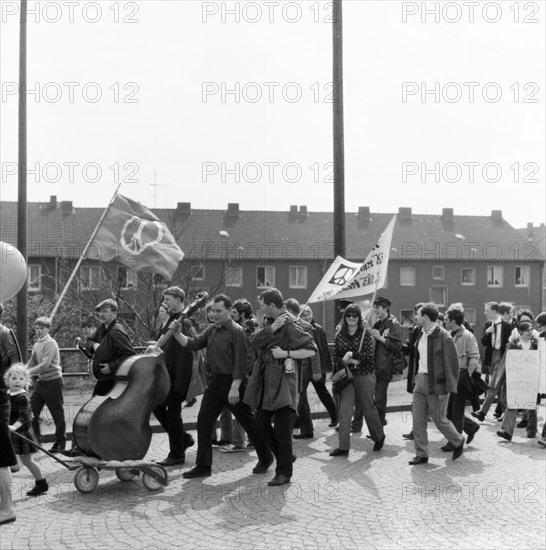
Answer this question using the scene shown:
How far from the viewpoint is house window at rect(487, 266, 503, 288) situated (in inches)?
2584

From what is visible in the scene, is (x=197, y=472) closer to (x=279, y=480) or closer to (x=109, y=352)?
(x=279, y=480)

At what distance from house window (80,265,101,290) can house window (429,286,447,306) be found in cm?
3994

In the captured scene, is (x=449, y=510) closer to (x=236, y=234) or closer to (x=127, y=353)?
(x=127, y=353)

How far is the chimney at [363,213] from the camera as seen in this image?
69.8 metres

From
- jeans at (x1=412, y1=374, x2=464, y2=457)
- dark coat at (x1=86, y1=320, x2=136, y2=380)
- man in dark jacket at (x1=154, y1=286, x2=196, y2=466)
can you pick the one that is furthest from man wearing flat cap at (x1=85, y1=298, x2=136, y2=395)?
jeans at (x1=412, y1=374, x2=464, y2=457)

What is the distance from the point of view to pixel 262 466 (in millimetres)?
8516

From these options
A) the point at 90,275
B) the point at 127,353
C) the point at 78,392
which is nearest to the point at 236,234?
the point at 90,275

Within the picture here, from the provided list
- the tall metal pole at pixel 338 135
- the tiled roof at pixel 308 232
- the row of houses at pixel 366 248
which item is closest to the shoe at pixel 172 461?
the tall metal pole at pixel 338 135

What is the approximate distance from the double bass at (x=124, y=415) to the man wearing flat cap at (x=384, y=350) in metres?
3.72

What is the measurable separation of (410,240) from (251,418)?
197ft

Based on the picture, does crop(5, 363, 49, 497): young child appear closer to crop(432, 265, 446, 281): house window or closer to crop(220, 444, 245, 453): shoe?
crop(220, 444, 245, 453): shoe

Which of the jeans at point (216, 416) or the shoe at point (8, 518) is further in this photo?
the jeans at point (216, 416)

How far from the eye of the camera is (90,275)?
2733 centimetres

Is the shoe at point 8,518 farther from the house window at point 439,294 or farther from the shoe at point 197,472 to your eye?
the house window at point 439,294
